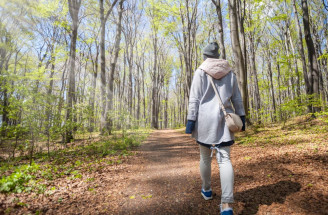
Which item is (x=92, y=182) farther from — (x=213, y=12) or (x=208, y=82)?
(x=213, y=12)

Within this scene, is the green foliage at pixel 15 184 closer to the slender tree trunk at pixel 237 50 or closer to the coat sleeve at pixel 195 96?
the coat sleeve at pixel 195 96

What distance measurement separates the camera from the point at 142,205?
2.62m

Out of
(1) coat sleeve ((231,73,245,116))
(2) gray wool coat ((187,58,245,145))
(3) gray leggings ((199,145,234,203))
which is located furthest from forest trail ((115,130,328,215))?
(1) coat sleeve ((231,73,245,116))

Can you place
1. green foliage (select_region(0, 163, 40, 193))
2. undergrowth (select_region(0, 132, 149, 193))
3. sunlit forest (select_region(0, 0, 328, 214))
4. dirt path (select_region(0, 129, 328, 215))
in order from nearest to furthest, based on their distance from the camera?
dirt path (select_region(0, 129, 328, 215)), green foliage (select_region(0, 163, 40, 193)), undergrowth (select_region(0, 132, 149, 193)), sunlit forest (select_region(0, 0, 328, 214))

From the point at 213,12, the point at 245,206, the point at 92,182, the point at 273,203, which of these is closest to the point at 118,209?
the point at 92,182

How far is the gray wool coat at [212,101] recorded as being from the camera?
2.19 metres

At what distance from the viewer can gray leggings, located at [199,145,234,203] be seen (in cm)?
196

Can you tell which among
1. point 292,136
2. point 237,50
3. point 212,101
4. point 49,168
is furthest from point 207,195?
point 237,50

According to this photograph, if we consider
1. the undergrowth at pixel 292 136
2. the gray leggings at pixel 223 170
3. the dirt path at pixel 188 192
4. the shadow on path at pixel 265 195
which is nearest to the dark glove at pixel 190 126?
the gray leggings at pixel 223 170

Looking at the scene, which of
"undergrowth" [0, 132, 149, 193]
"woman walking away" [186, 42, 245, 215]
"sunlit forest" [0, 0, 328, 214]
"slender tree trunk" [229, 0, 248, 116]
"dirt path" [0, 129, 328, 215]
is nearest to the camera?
"woman walking away" [186, 42, 245, 215]

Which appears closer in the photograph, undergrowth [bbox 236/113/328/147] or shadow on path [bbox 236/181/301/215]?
shadow on path [bbox 236/181/301/215]

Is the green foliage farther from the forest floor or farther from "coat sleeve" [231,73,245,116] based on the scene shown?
"coat sleeve" [231,73,245,116]

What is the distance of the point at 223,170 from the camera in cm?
206

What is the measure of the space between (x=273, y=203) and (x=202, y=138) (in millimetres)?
1238
